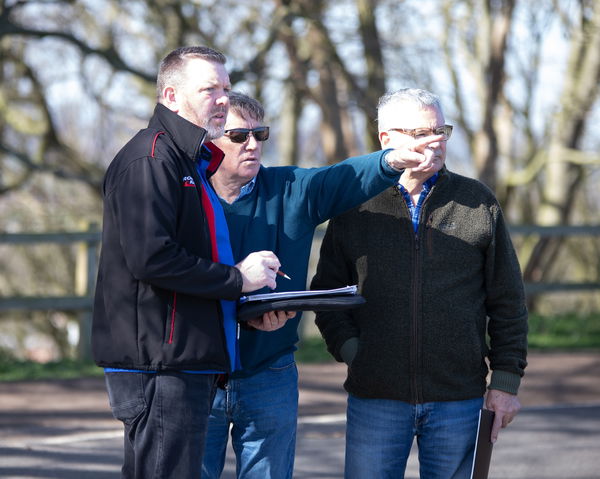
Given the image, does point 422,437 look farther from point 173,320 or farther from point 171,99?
point 171,99

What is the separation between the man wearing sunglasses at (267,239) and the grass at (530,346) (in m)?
5.59

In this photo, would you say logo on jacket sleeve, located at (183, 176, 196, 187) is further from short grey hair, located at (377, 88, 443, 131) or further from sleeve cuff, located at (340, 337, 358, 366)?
sleeve cuff, located at (340, 337, 358, 366)

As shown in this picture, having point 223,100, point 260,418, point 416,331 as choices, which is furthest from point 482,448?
point 223,100

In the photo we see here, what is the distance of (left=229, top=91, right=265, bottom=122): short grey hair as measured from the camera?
137 inches

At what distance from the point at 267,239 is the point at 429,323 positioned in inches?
26.4

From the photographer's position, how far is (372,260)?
350 cm

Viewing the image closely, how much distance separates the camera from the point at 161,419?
2838 millimetres

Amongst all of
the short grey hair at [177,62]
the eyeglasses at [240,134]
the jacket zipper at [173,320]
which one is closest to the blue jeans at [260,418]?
the jacket zipper at [173,320]

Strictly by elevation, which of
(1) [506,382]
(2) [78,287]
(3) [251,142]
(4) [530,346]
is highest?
(3) [251,142]

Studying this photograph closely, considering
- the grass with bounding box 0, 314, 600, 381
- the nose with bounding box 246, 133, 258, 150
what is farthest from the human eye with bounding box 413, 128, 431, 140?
the grass with bounding box 0, 314, 600, 381

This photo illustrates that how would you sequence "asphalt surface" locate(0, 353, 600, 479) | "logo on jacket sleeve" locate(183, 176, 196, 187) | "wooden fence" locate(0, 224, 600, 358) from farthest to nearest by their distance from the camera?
"wooden fence" locate(0, 224, 600, 358), "asphalt surface" locate(0, 353, 600, 479), "logo on jacket sleeve" locate(183, 176, 196, 187)

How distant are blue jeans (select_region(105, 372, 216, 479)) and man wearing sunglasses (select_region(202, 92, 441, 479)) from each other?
19.0 inches

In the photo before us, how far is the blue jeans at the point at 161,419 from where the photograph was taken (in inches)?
112

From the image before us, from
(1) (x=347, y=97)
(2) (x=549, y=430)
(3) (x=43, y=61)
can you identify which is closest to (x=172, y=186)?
(2) (x=549, y=430)
